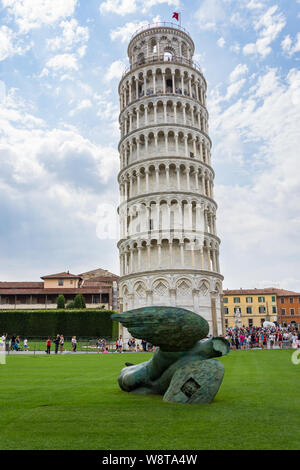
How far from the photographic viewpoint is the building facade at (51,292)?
7312cm

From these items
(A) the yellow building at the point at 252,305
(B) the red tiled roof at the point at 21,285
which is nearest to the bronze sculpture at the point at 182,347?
(B) the red tiled roof at the point at 21,285

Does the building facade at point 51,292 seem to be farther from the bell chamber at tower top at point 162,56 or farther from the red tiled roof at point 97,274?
the bell chamber at tower top at point 162,56

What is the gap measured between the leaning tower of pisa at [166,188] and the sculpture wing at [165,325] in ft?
117

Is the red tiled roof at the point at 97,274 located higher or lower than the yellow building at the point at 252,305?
higher

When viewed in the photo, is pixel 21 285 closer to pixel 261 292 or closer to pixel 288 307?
pixel 261 292

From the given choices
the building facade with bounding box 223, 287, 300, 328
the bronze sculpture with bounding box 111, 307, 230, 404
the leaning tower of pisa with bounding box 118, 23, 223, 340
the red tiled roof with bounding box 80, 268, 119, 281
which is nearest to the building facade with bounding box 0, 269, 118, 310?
the red tiled roof with bounding box 80, 268, 119, 281

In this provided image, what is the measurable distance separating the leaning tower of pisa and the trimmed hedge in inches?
228

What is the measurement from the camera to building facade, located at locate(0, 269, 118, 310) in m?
73.1

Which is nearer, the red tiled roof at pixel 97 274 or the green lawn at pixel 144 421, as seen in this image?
the green lawn at pixel 144 421

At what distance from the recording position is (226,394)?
9570mm

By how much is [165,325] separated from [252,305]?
335 ft

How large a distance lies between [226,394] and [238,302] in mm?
99604

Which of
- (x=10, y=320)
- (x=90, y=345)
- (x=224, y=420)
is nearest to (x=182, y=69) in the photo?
(x=90, y=345)
